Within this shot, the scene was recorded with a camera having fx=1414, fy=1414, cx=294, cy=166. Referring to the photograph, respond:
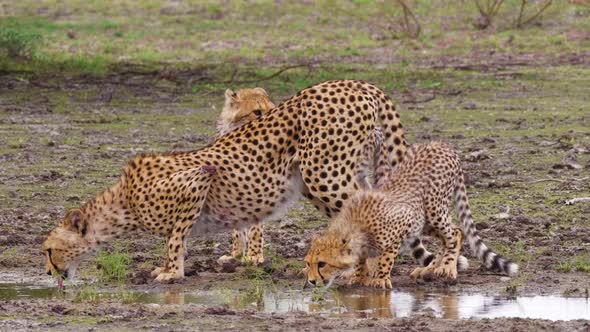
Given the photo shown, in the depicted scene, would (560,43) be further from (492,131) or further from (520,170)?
(520,170)

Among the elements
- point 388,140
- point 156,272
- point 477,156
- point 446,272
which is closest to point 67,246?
point 156,272

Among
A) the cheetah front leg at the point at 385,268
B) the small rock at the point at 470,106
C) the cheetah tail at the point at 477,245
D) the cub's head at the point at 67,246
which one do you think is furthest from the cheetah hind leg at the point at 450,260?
the small rock at the point at 470,106

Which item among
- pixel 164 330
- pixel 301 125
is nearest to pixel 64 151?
pixel 301 125

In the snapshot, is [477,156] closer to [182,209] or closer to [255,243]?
[255,243]

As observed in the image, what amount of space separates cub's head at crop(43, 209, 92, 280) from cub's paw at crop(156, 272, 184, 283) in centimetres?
43

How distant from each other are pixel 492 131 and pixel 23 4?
49.8 ft

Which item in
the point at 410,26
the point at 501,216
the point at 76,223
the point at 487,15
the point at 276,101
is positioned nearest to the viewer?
the point at 76,223

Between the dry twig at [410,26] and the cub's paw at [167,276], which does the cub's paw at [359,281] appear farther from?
the dry twig at [410,26]

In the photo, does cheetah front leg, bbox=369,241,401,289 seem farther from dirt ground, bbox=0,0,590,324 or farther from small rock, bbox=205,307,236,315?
small rock, bbox=205,307,236,315

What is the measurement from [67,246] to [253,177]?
1105 mm

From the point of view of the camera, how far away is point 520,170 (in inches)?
454

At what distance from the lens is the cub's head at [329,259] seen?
293 inches

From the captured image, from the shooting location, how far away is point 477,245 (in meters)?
8.22

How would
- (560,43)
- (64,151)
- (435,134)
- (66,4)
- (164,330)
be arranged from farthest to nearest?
(66,4)
(560,43)
(435,134)
(64,151)
(164,330)
